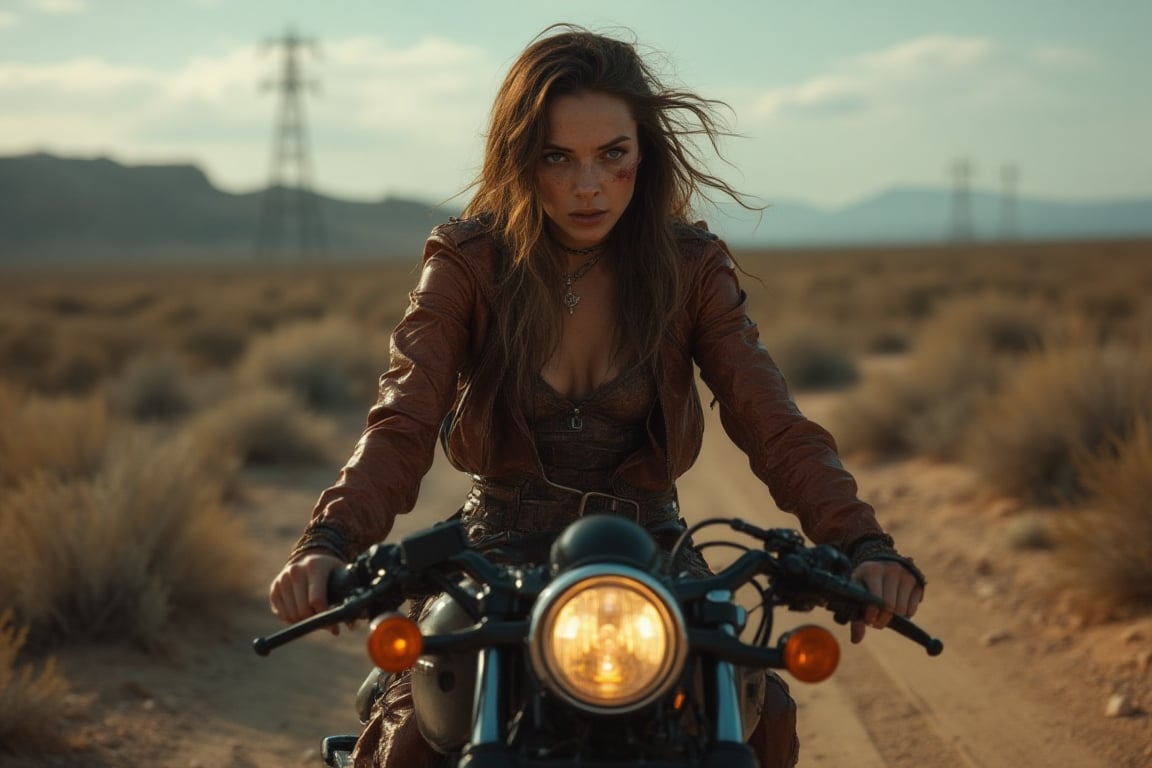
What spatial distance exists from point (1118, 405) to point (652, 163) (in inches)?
268

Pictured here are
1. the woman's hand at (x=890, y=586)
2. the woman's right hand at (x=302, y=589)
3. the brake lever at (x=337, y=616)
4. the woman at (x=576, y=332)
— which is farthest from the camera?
the woman at (x=576, y=332)

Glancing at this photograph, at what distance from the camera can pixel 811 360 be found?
18359mm

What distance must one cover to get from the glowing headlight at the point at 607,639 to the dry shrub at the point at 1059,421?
7.67 metres

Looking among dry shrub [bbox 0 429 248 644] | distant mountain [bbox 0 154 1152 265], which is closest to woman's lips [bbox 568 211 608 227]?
dry shrub [bbox 0 429 248 644]

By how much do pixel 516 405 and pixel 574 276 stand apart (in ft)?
1.53

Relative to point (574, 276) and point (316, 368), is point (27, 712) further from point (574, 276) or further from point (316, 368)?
point (316, 368)

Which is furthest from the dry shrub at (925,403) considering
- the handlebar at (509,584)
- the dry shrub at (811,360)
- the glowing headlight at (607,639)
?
the glowing headlight at (607,639)

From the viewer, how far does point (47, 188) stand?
121 metres

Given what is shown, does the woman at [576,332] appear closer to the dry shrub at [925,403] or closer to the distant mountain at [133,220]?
the dry shrub at [925,403]

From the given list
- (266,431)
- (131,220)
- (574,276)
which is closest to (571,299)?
(574,276)

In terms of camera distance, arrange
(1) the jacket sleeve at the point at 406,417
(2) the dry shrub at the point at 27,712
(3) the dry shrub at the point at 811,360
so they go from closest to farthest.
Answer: (1) the jacket sleeve at the point at 406,417, (2) the dry shrub at the point at 27,712, (3) the dry shrub at the point at 811,360

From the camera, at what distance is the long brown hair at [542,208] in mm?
3277

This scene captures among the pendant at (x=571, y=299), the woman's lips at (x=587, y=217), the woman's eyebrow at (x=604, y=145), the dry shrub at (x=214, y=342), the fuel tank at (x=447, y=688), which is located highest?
the woman's eyebrow at (x=604, y=145)

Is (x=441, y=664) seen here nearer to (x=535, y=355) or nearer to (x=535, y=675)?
(x=535, y=675)
